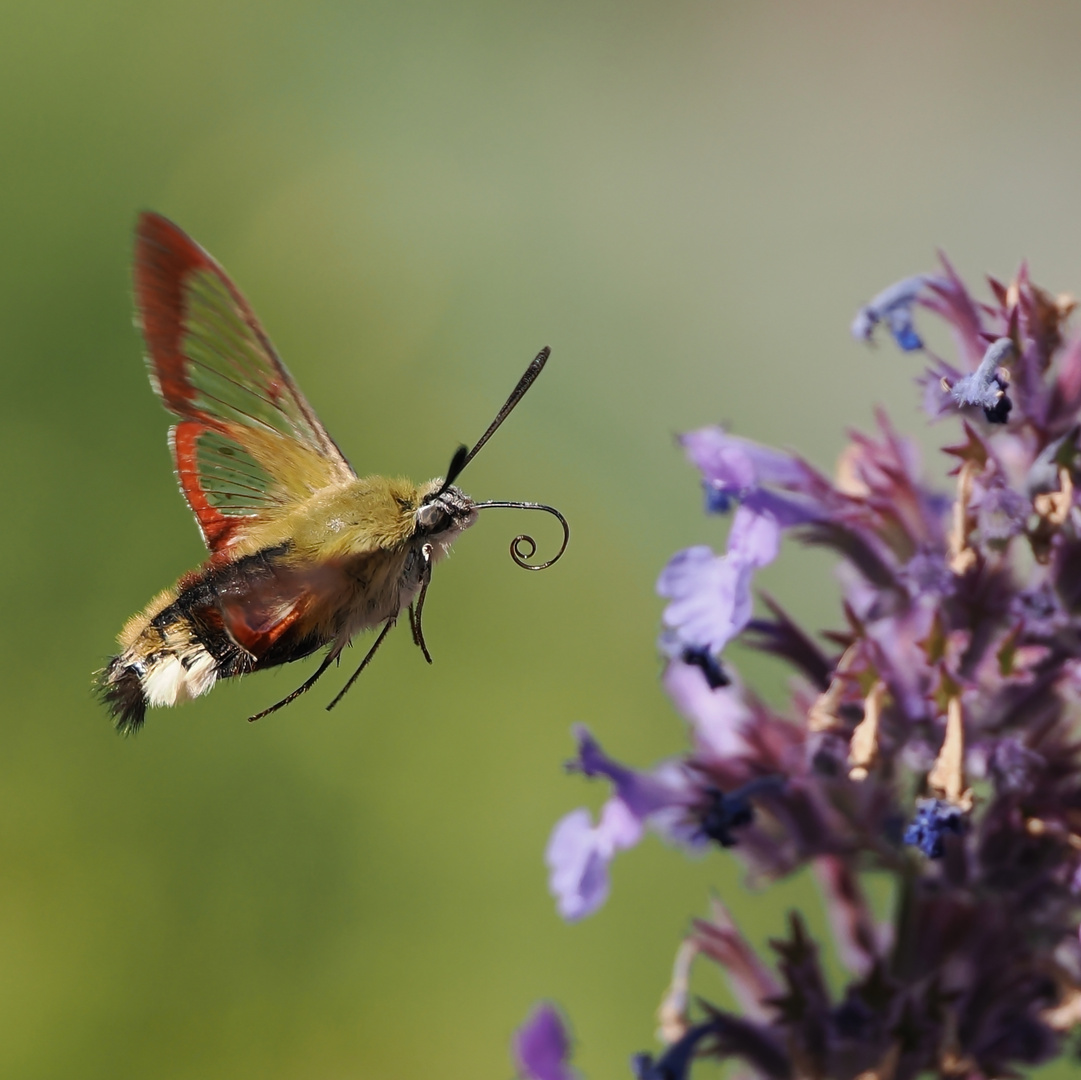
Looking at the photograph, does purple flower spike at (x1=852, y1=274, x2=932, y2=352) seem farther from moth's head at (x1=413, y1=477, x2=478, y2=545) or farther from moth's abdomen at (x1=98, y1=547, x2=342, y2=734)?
moth's abdomen at (x1=98, y1=547, x2=342, y2=734)

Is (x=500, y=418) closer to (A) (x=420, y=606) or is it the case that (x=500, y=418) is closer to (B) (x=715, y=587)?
(A) (x=420, y=606)

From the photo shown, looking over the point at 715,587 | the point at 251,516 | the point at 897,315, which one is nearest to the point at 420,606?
the point at 251,516

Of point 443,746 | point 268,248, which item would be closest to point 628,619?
point 443,746

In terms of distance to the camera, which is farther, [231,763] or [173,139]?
[173,139]

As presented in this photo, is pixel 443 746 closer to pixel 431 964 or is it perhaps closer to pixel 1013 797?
pixel 431 964

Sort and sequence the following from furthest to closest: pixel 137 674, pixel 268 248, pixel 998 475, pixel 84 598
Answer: pixel 268 248
pixel 84 598
pixel 137 674
pixel 998 475

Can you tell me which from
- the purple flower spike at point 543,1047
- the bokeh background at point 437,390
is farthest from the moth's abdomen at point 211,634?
the bokeh background at point 437,390
